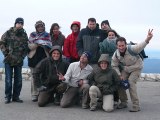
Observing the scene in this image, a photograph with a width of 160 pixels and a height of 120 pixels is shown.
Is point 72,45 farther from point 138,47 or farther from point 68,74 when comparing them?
point 138,47

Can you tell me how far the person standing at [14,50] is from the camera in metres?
8.66

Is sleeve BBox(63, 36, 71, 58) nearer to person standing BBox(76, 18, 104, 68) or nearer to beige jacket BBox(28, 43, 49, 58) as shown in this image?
person standing BBox(76, 18, 104, 68)

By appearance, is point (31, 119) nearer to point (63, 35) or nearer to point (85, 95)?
point (85, 95)

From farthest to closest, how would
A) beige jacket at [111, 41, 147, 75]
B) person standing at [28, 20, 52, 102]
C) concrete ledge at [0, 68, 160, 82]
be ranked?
concrete ledge at [0, 68, 160, 82]
person standing at [28, 20, 52, 102]
beige jacket at [111, 41, 147, 75]

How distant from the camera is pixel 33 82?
9117 millimetres

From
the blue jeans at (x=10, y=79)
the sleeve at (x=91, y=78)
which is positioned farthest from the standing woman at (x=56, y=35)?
the sleeve at (x=91, y=78)

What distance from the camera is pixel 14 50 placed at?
8.73m

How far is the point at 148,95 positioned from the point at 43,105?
3.45 m

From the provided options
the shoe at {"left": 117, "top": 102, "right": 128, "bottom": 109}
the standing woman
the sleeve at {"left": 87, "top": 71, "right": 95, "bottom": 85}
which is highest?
the standing woman

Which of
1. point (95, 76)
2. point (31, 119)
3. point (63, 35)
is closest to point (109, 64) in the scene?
point (95, 76)

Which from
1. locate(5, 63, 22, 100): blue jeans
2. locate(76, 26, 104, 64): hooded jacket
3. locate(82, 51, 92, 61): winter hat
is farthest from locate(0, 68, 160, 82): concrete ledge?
locate(82, 51, 92, 61): winter hat

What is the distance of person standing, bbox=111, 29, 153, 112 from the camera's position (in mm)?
8211

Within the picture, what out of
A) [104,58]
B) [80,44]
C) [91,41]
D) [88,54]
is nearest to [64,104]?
[88,54]

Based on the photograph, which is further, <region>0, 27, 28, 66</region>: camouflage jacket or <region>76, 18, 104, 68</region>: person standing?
<region>76, 18, 104, 68</region>: person standing
